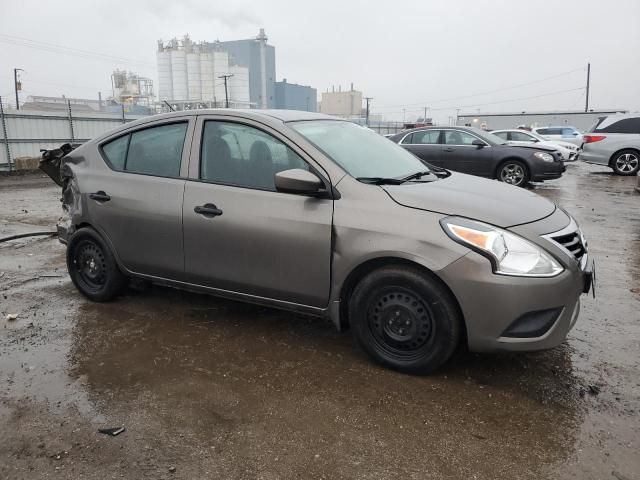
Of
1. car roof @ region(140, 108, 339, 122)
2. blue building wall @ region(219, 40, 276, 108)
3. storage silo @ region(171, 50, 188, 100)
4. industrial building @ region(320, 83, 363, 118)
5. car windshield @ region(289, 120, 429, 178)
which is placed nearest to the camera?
car windshield @ region(289, 120, 429, 178)

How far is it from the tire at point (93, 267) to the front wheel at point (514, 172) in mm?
10091

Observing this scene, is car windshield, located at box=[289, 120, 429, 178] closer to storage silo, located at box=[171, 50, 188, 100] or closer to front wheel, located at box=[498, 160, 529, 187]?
front wheel, located at box=[498, 160, 529, 187]

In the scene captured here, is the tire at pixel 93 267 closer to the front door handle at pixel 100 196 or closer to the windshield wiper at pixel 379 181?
the front door handle at pixel 100 196

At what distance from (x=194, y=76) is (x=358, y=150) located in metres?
82.5

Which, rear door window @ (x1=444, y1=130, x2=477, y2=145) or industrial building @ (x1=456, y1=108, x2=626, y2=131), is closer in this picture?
rear door window @ (x1=444, y1=130, x2=477, y2=145)

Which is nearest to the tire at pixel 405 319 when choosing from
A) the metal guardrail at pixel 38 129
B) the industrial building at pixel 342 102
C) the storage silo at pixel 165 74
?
the metal guardrail at pixel 38 129

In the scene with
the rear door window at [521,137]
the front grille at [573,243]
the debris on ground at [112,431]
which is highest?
the rear door window at [521,137]

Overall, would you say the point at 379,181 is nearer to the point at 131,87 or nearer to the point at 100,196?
the point at 100,196

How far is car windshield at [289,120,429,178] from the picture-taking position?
3.59m

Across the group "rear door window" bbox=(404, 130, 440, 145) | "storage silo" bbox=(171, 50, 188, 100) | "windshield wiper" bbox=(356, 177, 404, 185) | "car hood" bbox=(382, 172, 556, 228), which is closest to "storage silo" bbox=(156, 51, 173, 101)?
"storage silo" bbox=(171, 50, 188, 100)

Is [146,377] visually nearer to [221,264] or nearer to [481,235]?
[221,264]

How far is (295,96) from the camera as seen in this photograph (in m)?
113

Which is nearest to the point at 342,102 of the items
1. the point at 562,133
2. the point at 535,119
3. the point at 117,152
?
the point at 535,119

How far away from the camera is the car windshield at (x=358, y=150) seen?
359 centimetres
